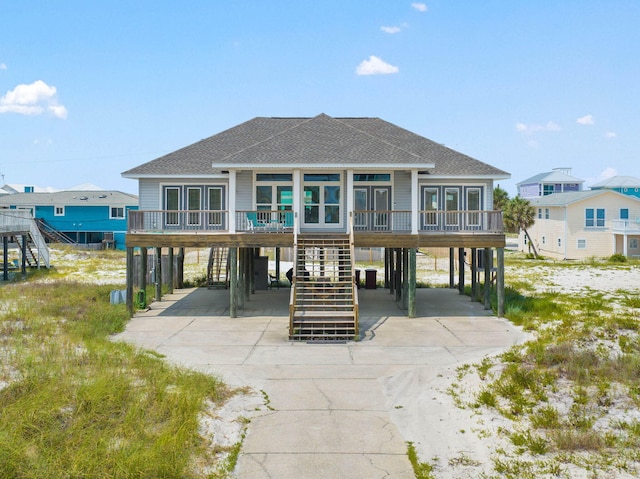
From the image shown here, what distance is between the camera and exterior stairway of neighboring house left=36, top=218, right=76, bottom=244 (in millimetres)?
60875

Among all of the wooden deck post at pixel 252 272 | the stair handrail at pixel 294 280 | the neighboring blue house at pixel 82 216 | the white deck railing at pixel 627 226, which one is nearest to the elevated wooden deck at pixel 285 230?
the stair handrail at pixel 294 280

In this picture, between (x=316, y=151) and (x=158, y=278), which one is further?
(x=158, y=278)

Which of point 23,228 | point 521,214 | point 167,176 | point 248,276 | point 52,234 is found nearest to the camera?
point 167,176

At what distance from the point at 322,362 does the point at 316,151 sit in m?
9.77

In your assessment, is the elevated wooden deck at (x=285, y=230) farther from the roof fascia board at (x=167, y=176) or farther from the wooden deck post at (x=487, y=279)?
the roof fascia board at (x=167, y=176)

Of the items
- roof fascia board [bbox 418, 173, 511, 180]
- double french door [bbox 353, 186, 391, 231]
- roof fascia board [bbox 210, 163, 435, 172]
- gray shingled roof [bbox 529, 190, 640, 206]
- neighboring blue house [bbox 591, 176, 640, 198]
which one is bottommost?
double french door [bbox 353, 186, 391, 231]

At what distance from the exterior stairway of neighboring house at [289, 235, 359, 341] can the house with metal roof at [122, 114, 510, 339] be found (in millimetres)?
110

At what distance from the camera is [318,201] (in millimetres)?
24078

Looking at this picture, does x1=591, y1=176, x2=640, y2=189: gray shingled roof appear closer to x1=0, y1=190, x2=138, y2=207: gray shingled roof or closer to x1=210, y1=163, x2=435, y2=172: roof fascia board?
x1=0, y1=190, x2=138, y2=207: gray shingled roof

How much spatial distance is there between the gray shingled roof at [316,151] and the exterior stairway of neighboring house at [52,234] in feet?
128

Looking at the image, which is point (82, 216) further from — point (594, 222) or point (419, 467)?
point (419, 467)

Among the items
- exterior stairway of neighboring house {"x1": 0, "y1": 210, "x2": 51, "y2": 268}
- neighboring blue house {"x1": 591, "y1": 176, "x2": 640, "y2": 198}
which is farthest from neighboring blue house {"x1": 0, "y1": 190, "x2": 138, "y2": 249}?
neighboring blue house {"x1": 591, "y1": 176, "x2": 640, "y2": 198}

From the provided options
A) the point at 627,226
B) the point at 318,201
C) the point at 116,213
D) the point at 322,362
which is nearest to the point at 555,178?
the point at 627,226

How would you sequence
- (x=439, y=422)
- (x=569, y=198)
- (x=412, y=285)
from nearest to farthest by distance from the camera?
(x=439, y=422), (x=412, y=285), (x=569, y=198)
